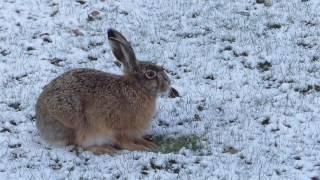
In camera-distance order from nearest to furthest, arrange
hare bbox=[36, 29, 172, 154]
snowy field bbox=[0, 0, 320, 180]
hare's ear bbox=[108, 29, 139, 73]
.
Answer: snowy field bbox=[0, 0, 320, 180] < hare bbox=[36, 29, 172, 154] < hare's ear bbox=[108, 29, 139, 73]

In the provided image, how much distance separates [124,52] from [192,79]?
1975mm

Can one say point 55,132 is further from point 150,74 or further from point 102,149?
point 150,74

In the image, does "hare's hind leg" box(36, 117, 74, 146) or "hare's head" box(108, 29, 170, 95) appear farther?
"hare's head" box(108, 29, 170, 95)

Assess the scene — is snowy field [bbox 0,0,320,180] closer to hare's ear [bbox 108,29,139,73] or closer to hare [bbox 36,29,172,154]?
hare [bbox 36,29,172,154]

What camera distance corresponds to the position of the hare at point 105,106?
6.82 m

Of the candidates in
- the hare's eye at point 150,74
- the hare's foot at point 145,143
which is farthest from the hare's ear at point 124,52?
the hare's foot at point 145,143

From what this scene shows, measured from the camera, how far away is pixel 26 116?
7758mm

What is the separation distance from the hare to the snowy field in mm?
200

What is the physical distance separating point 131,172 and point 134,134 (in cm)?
76

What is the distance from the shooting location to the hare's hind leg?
682 centimetres

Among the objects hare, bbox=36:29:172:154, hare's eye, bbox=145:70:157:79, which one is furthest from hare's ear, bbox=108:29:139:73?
hare's eye, bbox=145:70:157:79

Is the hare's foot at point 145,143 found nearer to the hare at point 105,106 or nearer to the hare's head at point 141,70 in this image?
the hare at point 105,106

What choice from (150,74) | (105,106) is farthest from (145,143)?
(150,74)

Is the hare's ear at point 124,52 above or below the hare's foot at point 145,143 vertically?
above
